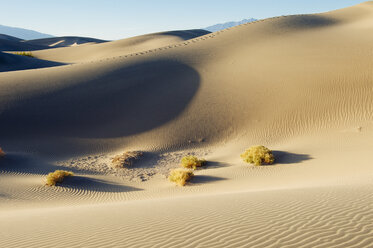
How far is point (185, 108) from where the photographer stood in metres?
19.8

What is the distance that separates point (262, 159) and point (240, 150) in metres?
2.26

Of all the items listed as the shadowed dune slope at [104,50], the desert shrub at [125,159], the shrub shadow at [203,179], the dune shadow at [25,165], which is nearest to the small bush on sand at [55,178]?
the dune shadow at [25,165]

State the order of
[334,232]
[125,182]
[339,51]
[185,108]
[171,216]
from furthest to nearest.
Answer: [339,51] < [185,108] < [125,182] < [171,216] < [334,232]

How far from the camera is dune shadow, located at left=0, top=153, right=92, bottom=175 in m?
13.3

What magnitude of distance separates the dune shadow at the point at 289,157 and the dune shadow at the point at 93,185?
631cm

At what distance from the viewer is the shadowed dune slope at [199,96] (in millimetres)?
17188

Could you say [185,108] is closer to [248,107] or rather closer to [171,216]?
[248,107]

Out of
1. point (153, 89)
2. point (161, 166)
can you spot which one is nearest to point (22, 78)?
point (153, 89)

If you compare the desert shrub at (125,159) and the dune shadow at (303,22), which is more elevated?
the dune shadow at (303,22)

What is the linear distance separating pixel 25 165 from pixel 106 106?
7.28 metres

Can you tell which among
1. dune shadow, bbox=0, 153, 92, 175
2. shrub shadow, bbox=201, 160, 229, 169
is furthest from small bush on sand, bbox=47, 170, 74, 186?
shrub shadow, bbox=201, 160, 229, 169

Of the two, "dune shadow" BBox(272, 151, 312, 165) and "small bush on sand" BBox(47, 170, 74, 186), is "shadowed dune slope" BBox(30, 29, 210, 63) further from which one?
"small bush on sand" BBox(47, 170, 74, 186)

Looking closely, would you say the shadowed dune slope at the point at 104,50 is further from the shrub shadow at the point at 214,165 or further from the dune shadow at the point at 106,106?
the shrub shadow at the point at 214,165

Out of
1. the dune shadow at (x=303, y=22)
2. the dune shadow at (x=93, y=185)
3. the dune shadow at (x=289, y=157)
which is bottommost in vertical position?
the dune shadow at (x=93, y=185)
